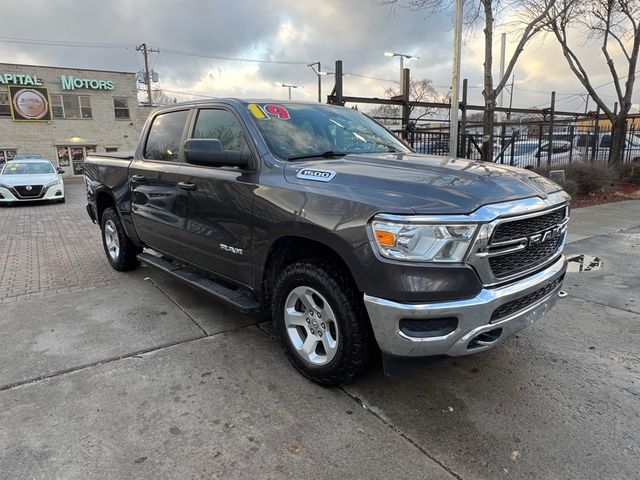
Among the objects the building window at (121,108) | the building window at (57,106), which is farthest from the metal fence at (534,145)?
the building window at (57,106)

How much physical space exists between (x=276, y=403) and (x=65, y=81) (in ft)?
114

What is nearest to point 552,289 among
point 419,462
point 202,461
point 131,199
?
point 419,462

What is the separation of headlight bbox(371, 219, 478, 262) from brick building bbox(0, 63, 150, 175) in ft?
110

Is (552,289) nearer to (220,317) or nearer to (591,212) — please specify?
(220,317)

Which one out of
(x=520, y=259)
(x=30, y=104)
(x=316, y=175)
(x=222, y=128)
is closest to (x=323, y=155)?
(x=316, y=175)

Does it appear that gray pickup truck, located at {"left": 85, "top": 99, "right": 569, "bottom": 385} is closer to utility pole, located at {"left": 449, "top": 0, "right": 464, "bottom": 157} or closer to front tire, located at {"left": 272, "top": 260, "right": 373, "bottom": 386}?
front tire, located at {"left": 272, "top": 260, "right": 373, "bottom": 386}

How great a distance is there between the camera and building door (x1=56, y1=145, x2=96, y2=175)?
103 ft

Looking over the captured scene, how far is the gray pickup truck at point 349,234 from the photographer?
2398 mm

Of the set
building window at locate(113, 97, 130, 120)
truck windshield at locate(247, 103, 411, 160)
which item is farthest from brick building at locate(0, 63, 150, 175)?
truck windshield at locate(247, 103, 411, 160)

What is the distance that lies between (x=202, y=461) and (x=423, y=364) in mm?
1295

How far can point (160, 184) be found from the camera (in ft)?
14.3

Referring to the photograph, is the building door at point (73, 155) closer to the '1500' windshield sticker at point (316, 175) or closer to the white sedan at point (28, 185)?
the white sedan at point (28, 185)

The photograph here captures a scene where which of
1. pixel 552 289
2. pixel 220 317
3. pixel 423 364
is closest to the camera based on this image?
pixel 423 364

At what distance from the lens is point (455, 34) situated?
951 cm
